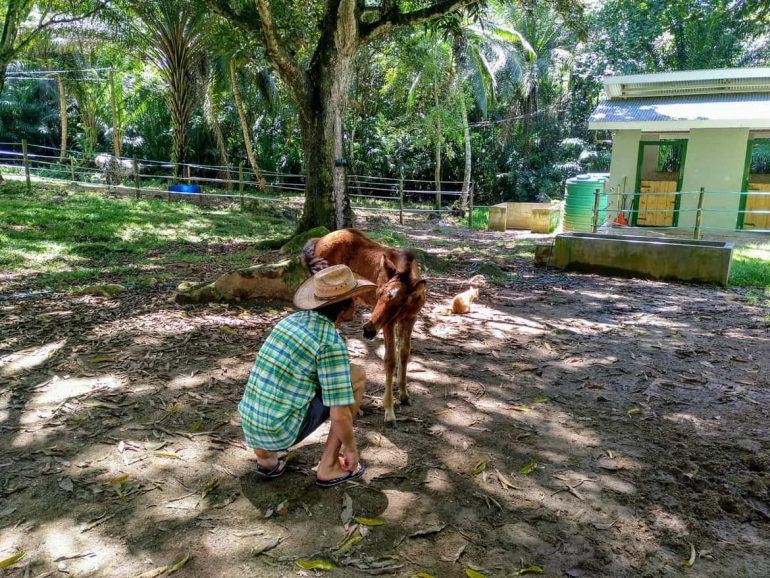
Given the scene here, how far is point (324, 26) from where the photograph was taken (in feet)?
29.1

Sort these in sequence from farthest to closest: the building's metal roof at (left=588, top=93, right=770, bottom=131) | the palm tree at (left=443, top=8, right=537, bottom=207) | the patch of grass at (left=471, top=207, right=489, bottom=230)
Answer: the palm tree at (left=443, top=8, right=537, bottom=207)
the patch of grass at (left=471, top=207, right=489, bottom=230)
the building's metal roof at (left=588, top=93, right=770, bottom=131)

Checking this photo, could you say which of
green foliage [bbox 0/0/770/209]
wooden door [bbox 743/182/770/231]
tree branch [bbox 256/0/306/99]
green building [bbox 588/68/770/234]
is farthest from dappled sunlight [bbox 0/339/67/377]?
wooden door [bbox 743/182/770/231]

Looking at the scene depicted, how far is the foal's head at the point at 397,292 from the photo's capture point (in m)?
3.32

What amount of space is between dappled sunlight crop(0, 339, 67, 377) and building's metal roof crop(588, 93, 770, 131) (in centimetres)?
1280

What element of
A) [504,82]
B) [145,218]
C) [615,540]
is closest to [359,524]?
[615,540]

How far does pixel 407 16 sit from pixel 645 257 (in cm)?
530

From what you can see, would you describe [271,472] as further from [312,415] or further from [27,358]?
[27,358]

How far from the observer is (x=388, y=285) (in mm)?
3465

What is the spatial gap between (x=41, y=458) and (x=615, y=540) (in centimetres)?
304

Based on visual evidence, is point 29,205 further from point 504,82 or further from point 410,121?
point 504,82

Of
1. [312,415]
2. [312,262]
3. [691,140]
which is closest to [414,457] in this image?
[312,415]

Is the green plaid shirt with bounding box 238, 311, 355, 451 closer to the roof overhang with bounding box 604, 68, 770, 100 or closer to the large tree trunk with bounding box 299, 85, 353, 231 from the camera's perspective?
the large tree trunk with bounding box 299, 85, 353, 231

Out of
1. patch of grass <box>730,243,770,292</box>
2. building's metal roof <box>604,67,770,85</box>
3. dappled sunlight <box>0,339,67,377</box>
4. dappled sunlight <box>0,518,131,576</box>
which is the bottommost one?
dappled sunlight <box>0,518,131,576</box>

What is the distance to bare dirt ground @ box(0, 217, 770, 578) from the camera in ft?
8.42
